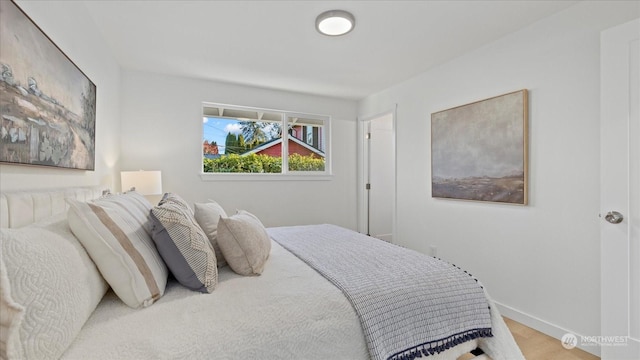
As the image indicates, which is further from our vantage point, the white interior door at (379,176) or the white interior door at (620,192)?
the white interior door at (379,176)

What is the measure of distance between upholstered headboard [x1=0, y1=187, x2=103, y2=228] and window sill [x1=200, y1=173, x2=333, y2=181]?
204 centimetres

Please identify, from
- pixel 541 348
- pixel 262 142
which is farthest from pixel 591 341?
pixel 262 142

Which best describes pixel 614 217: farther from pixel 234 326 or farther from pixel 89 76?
pixel 89 76

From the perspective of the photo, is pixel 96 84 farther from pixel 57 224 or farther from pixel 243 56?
pixel 57 224

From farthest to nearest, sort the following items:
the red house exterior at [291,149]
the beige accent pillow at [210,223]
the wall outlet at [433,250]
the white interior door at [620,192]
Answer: the red house exterior at [291,149] < the wall outlet at [433,250] < the white interior door at [620,192] < the beige accent pillow at [210,223]

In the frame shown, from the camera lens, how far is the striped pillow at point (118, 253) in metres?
1.04

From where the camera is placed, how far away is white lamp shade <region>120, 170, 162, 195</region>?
2881 mm

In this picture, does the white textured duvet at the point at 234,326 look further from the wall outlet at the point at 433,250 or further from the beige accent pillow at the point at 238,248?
the wall outlet at the point at 433,250

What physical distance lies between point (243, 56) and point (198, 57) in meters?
0.46

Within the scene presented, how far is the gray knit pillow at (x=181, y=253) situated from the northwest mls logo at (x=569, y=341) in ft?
7.94

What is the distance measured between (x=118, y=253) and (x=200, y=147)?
2.79 metres

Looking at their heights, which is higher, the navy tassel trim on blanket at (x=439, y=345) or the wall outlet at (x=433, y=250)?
the navy tassel trim on blanket at (x=439, y=345)

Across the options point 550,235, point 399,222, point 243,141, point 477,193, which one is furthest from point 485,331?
point 243,141

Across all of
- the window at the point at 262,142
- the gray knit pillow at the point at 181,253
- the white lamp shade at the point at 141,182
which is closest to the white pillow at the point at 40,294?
the gray knit pillow at the point at 181,253
